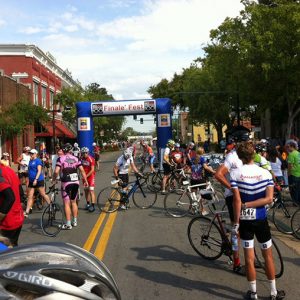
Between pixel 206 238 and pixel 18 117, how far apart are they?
90.1 ft

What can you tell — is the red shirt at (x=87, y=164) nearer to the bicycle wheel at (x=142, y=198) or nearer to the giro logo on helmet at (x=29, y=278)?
the bicycle wheel at (x=142, y=198)

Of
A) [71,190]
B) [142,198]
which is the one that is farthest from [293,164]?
[71,190]

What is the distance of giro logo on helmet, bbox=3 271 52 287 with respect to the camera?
6.71 feet

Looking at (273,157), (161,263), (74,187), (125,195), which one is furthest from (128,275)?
(273,157)

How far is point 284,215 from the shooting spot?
9.11 m

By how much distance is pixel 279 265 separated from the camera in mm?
6113

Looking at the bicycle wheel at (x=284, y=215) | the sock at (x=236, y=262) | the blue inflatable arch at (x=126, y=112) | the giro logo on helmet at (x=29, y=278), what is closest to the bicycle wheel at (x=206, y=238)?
the sock at (x=236, y=262)

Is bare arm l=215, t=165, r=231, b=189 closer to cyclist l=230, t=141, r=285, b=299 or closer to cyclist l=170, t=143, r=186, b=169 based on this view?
cyclist l=230, t=141, r=285, b=299

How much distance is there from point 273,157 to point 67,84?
182 ft

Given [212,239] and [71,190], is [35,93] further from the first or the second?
[212,239]

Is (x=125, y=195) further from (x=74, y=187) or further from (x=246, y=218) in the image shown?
(x=246, y=218)

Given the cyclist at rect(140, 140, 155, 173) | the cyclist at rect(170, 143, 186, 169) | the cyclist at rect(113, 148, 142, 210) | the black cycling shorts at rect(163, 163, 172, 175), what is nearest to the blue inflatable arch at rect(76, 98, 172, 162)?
the cyclist at rect(140, 140, 155, 173)

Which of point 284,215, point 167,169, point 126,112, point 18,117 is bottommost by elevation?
point 284,215

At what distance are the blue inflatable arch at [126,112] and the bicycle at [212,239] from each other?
22.0 m
